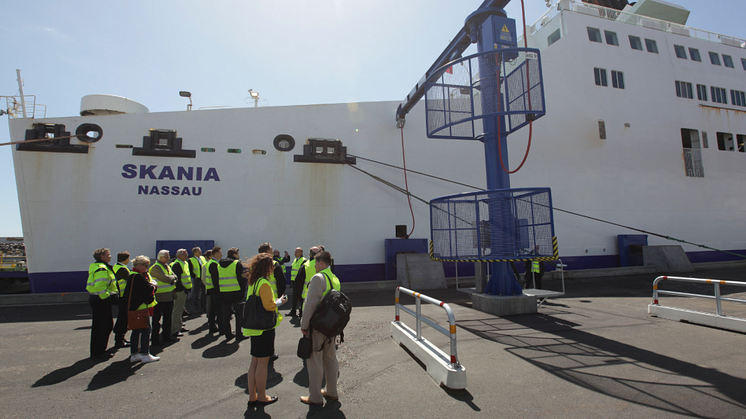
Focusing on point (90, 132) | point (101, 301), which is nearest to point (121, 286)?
point (101, 301)

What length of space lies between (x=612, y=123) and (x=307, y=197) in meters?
12.5

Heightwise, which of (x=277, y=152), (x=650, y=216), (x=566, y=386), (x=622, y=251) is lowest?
(x=566, y=386)

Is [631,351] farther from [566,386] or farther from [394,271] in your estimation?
[394,271]

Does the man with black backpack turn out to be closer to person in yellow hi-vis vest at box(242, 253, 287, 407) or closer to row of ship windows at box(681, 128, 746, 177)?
person in yellow hi-vis vest at box(242, 253, 287, 407)

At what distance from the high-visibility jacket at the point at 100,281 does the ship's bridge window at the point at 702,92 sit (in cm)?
2246

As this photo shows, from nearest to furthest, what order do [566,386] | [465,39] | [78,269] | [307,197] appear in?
[566,386], [465,39], [78,269], [307,197]

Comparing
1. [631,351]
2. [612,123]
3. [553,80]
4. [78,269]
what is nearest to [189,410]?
[631,351]

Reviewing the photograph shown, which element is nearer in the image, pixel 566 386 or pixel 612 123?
pixel 566 386

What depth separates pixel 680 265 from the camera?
518 inches

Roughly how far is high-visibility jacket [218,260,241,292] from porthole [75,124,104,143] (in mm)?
7863

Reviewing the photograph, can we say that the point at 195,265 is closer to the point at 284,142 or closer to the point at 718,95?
the point at 284,142

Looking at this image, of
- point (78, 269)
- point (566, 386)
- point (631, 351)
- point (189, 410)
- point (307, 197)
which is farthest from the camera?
point (307, 197)

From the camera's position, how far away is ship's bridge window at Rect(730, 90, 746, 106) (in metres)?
16.6

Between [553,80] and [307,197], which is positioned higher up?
[553,80]
